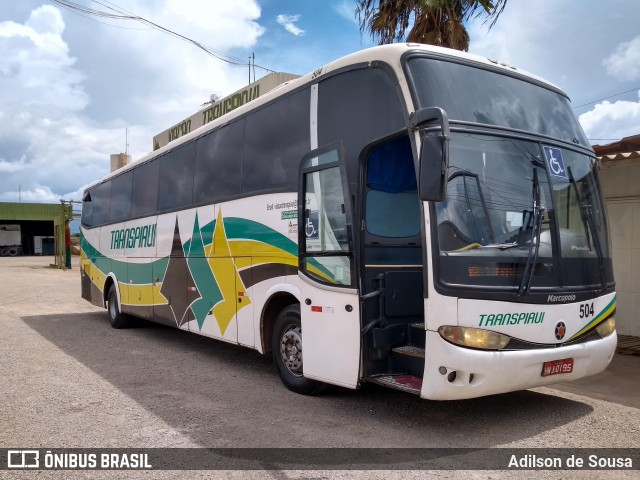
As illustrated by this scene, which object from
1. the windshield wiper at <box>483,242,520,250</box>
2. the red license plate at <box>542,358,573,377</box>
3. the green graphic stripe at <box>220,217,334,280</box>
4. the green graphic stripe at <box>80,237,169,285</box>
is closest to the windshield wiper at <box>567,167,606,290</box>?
the red license plate at <box>542,358,573,377</box>

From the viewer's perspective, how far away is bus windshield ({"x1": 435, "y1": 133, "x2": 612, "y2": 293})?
4766 millimetres

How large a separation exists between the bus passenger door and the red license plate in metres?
1.64

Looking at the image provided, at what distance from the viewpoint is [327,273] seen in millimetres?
5738

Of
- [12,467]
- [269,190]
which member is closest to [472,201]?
[269,190]

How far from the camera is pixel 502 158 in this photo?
511 cm

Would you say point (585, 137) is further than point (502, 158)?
Yes

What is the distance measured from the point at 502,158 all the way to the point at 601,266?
1552 millimetres

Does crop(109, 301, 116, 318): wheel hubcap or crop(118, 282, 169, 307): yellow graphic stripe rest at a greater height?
crop(118, 282, 169, 307): yellow graphic stripe

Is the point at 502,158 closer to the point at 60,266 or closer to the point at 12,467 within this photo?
the point at 12,467

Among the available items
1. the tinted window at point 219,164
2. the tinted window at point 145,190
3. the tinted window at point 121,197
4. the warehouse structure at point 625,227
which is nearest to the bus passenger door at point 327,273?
the tinted window at point 219,164

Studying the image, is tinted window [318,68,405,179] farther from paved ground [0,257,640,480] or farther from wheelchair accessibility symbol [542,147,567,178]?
paved ground [0,257,640,480]

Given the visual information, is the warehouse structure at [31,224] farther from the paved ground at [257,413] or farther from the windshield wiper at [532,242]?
the windshield wiper at [532,242]

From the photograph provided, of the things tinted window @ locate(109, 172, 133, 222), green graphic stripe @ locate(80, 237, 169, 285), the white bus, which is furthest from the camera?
tinted window @ locate(109, 172, 133, 222)

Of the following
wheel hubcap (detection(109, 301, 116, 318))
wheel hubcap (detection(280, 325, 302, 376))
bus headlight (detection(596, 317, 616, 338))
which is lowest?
wheel hubcap (detection(109, 301, 116, 318))
